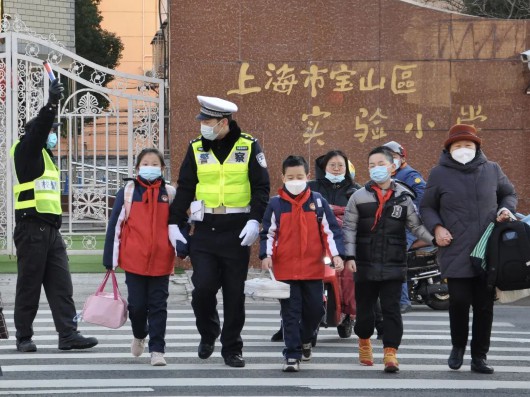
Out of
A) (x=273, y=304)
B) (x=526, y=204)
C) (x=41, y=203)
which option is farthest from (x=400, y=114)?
(x=41, y=203)

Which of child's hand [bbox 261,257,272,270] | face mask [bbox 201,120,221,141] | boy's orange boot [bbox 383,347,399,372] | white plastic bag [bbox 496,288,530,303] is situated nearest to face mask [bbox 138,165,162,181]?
face mask [bbox 201,120,221,141]

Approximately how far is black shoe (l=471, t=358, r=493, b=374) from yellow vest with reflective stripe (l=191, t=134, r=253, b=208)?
6.61 feet

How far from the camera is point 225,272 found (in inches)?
393

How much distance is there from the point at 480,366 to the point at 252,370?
1640mm

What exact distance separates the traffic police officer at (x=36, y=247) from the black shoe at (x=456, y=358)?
9.55 feet

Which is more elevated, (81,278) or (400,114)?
(400,114)

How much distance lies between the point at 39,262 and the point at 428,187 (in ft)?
10.5

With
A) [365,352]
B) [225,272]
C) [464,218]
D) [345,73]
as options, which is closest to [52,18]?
[345,73]

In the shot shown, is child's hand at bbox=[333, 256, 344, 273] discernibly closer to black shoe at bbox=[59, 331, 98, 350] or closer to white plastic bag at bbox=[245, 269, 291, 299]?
white plastic bag at bbox=[245, 269, 291, 299]

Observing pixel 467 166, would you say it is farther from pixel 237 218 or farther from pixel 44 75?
pixel 44 75

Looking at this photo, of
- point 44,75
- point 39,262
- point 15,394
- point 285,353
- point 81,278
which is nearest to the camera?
point 15,394

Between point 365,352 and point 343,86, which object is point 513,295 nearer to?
point 365,352

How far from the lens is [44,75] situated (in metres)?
17.9

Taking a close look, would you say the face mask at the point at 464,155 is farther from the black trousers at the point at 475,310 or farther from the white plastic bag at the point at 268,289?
the white plastic bag at the point at 268,289
